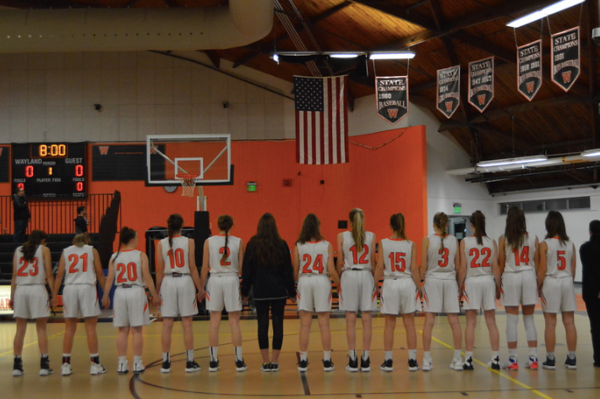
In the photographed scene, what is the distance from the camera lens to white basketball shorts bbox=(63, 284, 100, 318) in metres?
6.59

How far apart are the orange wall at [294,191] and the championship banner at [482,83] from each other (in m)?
4.84

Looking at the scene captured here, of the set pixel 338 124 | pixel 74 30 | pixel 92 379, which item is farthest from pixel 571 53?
pixel 74 30

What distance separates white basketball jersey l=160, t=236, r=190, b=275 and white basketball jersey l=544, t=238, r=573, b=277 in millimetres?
4169

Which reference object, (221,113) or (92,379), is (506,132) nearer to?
(221,113)

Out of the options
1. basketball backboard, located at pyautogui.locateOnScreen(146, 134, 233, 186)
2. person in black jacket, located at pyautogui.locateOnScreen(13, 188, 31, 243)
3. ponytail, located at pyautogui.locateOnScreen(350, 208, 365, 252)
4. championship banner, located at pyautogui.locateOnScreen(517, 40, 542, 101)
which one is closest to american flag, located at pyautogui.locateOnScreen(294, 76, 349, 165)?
basketball backboard, located at pyautogui.locateOnScreen(146, 134, 233, 186)

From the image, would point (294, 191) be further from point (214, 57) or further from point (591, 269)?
point (591, 269)

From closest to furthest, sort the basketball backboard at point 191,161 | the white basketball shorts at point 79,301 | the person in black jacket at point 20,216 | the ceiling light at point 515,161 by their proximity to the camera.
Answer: the white basketball shorts at point 79,301 < the basketball backboard at point 191,161 < the person in black jacket at point 20,216 < the ceiling light at point 515,161

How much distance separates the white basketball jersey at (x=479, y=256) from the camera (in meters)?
6.46

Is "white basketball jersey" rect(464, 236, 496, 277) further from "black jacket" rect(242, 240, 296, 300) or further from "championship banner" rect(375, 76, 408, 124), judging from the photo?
"championship banner" rect(375, 76, 408, 124)

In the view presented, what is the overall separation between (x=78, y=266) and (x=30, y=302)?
0.74 meters

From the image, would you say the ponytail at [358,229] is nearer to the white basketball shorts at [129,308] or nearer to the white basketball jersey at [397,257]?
the white basketball jersey at [397,257]

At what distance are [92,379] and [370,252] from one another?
11.4 ft

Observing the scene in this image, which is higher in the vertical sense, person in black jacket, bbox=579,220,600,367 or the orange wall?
the orange wall

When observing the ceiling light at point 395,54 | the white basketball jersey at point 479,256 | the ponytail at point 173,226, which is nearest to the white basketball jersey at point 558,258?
the white basketball jersey at point 479,256
